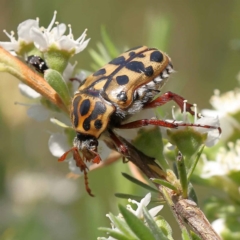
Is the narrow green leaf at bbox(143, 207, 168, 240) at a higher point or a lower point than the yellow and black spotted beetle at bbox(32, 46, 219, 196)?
lower

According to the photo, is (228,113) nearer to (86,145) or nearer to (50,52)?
(86,145)

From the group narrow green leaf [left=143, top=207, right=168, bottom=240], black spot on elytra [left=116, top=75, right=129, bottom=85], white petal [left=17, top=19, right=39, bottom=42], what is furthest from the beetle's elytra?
narrow green leaf [left=143, top=207, right=168, bottom=240]

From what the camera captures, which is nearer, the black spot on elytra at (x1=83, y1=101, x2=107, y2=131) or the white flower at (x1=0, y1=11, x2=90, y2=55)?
the white flower at (x1=0, y1=11, x2=90, y2=55)

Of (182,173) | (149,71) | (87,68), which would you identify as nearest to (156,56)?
(149,71)

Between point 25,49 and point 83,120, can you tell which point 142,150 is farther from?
point 25,49

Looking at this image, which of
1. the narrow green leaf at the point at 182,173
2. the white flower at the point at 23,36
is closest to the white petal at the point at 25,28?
the white flower at the point at 23,36

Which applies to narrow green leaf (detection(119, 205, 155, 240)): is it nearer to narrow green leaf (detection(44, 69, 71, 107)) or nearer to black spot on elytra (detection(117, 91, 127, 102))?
narrow green leaf (detection(44, 69, 71, 107))
